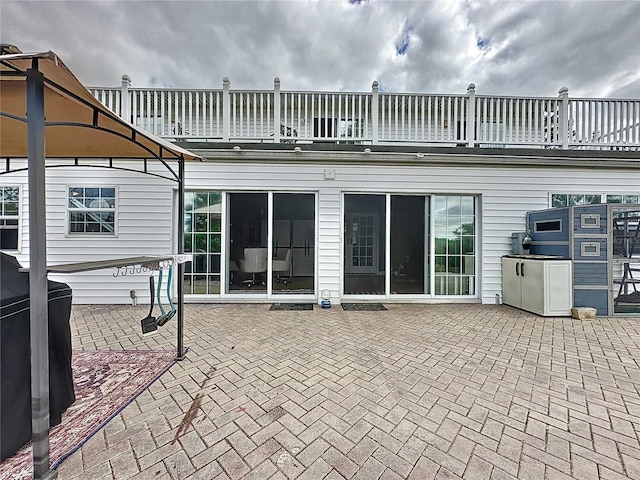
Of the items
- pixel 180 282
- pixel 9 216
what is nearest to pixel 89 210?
pixel 9 216

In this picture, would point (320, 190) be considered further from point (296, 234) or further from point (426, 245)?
point (296, 234)

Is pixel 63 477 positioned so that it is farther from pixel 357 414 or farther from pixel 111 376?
pixel 357 414

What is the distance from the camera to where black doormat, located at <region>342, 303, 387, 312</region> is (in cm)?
487

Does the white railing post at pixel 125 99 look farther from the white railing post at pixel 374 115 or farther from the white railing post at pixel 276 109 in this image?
the white railing post at pixel 374 115

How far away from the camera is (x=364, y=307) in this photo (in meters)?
4.99

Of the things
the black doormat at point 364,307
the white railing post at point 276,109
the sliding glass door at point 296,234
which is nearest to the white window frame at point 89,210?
the white railing post at point 276,109

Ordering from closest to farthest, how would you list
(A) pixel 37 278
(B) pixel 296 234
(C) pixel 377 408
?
(A) pixel 37 278 → (C) pixel 377 408 → (B) pixel 296 234

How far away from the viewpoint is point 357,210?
907cm

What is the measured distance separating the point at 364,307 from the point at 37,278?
4.40 metres

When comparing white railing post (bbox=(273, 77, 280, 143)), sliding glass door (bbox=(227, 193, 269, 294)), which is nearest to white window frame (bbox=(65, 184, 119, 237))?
sliding glass door (bbox=(227, 193, 269, 294))

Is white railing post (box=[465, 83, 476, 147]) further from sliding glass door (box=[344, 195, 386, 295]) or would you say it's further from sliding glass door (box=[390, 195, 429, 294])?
sliding glass door (box=[344, 195, 386, 295])

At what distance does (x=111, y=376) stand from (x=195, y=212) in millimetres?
3380

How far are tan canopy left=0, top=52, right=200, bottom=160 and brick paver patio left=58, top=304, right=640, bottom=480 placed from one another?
2.04 meters

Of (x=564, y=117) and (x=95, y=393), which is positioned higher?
(x=564, y=117)
